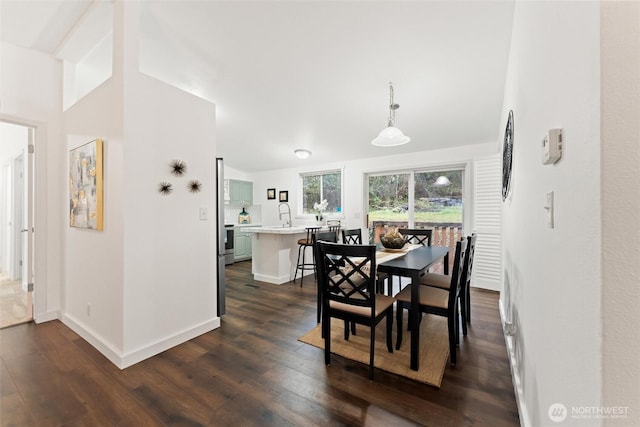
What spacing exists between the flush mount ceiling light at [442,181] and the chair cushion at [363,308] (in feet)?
10.0

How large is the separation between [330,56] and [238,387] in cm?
309

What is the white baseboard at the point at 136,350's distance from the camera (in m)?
2.02

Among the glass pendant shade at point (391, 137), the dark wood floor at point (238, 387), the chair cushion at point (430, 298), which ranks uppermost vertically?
the glass pendant shade at point (391, 137)

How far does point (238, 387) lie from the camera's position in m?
1.77

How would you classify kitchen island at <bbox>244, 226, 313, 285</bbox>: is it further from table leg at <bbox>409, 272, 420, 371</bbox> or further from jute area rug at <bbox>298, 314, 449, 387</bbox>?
table leg at <bbox>409, 272, 420, 371</bbox>

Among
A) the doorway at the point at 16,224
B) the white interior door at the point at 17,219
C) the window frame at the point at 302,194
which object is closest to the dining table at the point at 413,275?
the window frame at the point at 302,194

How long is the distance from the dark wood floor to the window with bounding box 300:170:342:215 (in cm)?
353

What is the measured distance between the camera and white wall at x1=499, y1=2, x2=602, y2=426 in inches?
24.7

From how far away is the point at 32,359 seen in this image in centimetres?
212


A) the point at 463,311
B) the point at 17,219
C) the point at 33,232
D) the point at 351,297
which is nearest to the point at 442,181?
the point at 463,311

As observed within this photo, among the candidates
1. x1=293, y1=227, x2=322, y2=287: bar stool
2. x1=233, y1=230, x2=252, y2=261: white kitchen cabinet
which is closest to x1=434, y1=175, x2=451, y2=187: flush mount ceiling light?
x1=293, y1=227, x2=322, y2=287: bar stool

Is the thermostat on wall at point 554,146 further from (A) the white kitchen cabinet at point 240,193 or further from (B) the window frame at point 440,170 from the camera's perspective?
(A) the white kitchen cabinet at point 240,193

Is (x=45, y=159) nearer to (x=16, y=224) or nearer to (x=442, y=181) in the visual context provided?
(x=16, y=224)

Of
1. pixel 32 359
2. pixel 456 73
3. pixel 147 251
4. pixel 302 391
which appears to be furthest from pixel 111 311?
pixel 456 73
